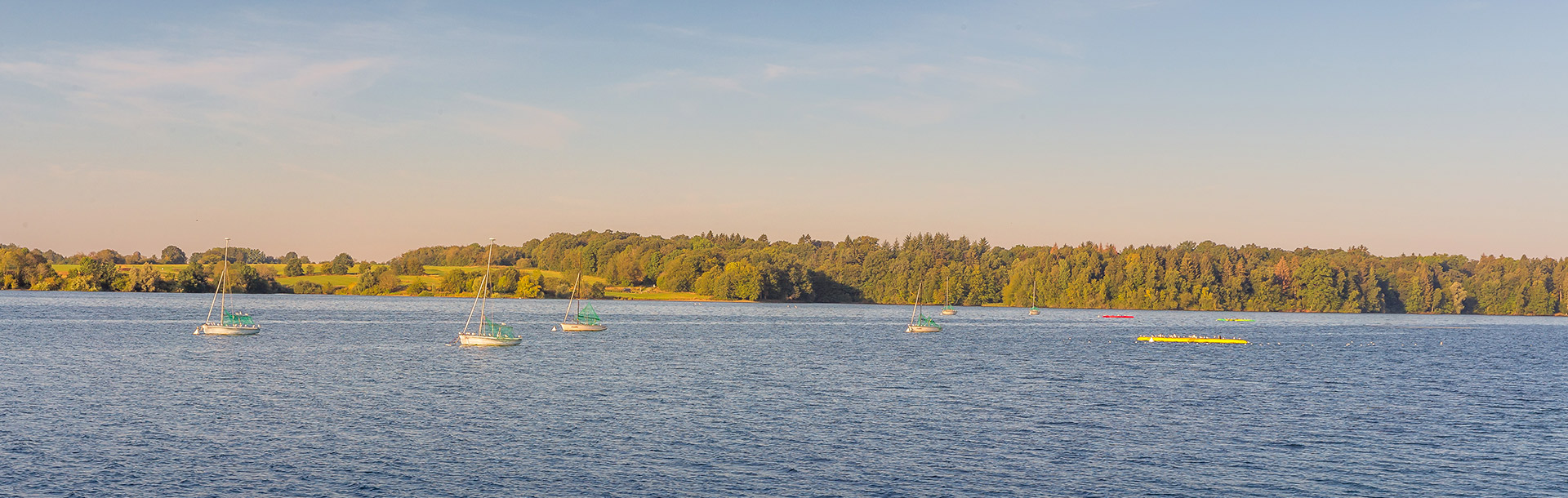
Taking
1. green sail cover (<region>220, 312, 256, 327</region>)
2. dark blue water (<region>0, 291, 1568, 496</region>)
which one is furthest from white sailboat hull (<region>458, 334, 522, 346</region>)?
green sail cover (<region>220, 312, 256, 327</region>)

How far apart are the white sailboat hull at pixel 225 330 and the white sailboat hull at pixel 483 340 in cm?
2408

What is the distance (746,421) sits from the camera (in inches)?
1908

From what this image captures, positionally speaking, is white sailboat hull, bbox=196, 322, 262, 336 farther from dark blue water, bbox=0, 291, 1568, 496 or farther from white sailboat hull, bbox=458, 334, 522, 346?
white sailboat hull, bbox=458, 334, 522, 346

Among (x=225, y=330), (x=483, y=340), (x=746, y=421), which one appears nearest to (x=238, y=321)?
(x=225, y=330)

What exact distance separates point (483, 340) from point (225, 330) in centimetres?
2727

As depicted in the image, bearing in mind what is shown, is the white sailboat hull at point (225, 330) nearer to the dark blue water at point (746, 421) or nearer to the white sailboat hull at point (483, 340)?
the dark blue water at point (746, 421)

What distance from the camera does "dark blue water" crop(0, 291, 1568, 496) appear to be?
118 feet

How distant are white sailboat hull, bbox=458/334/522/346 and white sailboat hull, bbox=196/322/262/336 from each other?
24079 mm

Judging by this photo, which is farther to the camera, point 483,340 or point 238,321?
point 238,321

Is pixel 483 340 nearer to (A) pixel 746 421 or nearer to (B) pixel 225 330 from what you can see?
(B) pixel 225 330

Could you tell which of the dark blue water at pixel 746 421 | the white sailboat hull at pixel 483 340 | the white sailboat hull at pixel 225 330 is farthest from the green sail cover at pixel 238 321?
the white sailboat hull at pixel 483 340

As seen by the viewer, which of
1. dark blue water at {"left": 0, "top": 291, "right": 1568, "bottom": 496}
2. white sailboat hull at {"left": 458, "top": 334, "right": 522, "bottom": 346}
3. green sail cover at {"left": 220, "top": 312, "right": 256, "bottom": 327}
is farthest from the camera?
green sail cover at {"left": 220, "top": 312, "right": 256, "bottom": 327}

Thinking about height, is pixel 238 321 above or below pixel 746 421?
above

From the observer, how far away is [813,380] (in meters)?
68.1
